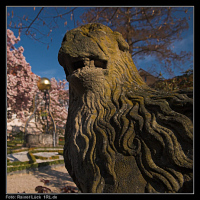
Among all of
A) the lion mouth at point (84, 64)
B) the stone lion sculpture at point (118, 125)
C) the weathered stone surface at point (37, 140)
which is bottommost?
the weathered stone surface at point (37, 140)

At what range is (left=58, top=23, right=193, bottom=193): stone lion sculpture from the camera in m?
1.62

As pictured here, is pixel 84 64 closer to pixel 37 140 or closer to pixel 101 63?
pixel 101 63

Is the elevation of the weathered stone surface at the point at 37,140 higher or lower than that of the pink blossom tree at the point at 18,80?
lower

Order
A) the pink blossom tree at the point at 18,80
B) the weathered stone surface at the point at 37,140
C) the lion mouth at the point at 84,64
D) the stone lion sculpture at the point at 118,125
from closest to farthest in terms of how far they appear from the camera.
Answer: the stone lion sculpture at the point at 118,125
the lion mouth at the point at 84,64
the weathered stone surface at the point at 37,140
the pink blossom tree at the point at 18,80

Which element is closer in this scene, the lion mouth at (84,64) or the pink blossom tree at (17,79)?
the lion mouth at (84,64)

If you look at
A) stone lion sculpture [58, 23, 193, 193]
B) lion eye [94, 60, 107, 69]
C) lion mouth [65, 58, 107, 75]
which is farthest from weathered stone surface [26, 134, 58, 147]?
lion eye [94, 60, 107, 69]

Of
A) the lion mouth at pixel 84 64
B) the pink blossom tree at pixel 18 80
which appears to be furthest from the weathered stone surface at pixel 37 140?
the lion mouth at pixel 84 64

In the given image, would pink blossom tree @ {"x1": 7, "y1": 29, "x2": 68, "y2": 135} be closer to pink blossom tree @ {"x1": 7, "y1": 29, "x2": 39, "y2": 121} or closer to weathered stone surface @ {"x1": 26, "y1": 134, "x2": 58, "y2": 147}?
pink blossom tree @ {"x1": 7, "y1": 29, "x2": 39, "y2": 121}

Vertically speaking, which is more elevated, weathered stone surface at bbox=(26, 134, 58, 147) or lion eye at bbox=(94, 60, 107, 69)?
lion eye at bbox=(94, 60, 107, 69)

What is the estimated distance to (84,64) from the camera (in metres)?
2.10

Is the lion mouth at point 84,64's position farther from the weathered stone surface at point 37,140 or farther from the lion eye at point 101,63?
the weathered stone surface at point 37,140

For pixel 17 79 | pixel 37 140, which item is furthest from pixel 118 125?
pixel 17 79

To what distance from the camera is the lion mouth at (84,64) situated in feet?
6.87

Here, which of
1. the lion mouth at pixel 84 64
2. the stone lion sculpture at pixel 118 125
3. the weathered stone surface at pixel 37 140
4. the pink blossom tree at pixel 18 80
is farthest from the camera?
the pink blossom tree at pixel 18 80
